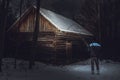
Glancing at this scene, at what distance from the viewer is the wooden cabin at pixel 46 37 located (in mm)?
30406

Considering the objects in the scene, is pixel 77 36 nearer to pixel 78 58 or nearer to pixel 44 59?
pixel 78 58

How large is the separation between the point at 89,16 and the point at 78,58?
10.4 metres

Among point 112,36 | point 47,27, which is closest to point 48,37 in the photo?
point 47,27

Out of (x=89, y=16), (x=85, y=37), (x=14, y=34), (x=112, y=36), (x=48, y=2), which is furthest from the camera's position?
(x=48, y=2)

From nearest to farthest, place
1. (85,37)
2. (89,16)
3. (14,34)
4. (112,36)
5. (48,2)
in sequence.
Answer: (14,34) < (85,37) < (112,36) < (89,16) < (48,2)

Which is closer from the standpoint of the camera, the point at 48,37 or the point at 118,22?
the point at 48,37

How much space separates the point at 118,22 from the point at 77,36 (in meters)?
9.32

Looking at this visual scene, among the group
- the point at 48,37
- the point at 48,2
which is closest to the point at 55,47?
the point at 48,37

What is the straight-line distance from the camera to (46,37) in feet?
102

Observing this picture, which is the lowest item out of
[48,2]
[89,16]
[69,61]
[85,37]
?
[69,61]

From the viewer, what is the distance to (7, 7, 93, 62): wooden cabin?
3041 centimetres

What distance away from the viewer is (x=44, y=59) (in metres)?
31.2

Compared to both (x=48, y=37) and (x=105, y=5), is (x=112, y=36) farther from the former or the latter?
(x=48, y=37)

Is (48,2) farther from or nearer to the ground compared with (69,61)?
farther from the ground
